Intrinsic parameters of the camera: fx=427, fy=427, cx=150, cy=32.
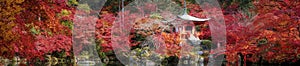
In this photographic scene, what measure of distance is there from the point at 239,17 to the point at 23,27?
21.5 feet

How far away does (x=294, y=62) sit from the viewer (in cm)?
1053

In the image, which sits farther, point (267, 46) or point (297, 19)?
point (267, 46)

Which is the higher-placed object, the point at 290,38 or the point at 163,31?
the point at 290,38

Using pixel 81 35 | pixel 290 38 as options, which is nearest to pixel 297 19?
pixel 290 38

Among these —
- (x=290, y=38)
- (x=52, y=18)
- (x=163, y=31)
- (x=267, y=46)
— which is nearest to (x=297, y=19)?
(x=290, y=38)

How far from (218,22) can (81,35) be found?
166 inches

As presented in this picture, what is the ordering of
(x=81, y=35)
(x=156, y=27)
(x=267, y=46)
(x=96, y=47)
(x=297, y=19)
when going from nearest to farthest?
(x=297, y=19) < (x=267, y=46) < (x=156, y=27) < (x=81, y=35) < (x=96, y=47)

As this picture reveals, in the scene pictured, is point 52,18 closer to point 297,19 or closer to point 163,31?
point 297,19

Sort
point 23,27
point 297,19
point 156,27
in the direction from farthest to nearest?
point 156,27, point 297,19, point 23,27

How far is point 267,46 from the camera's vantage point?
30.6 ft

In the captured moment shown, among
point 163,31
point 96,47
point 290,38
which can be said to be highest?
point 290,38

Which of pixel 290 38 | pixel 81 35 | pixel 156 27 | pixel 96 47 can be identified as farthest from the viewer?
pixel 96 47

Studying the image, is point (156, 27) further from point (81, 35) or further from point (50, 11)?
point (50, 11)

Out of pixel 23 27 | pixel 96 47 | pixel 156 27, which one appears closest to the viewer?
pixel 23 27
